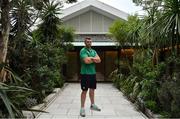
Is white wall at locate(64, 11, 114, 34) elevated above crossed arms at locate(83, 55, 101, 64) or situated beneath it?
elevated above

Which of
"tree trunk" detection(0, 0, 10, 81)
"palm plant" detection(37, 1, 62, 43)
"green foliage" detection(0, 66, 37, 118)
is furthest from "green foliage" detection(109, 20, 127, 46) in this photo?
"green foliage" detection(0, 66, 37, 118)

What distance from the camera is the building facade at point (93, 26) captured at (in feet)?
77.1

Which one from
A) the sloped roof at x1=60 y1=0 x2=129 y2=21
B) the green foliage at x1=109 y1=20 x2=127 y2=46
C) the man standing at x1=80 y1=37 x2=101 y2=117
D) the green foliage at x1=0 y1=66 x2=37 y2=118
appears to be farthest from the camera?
the sloped roof at x1=60 y1=0 x2=129 y2=21

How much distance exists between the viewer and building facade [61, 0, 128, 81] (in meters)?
23.5

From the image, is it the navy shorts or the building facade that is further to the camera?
the building facade

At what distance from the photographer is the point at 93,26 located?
78.9 ft

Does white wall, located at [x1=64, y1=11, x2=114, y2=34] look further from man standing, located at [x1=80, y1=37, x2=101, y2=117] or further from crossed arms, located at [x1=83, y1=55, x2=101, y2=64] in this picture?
crossed arms, located at [x1=83, y1=55, x2=101, y2=64]

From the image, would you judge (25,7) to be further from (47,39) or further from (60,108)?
(47,39)

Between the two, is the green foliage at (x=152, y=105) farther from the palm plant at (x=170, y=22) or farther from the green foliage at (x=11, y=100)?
the green foliage at (x=11, y=100)

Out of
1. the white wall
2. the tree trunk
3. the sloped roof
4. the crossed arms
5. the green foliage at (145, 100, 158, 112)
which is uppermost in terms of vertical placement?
the sloped roof

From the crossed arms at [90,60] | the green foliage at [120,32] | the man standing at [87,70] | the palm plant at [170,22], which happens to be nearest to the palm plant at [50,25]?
the green foliage at [120,32]

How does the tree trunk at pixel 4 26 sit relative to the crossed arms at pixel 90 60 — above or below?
above

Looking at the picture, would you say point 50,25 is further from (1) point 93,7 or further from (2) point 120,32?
(1) point 93,7

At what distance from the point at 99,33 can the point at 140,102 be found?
592 inches
